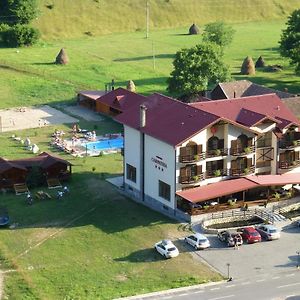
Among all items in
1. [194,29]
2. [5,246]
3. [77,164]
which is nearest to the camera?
[5,246]

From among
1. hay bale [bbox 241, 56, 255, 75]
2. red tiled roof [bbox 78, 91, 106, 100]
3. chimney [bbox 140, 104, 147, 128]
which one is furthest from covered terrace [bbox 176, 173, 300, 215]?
hay bale [bbox 241, 56, 255, 75]

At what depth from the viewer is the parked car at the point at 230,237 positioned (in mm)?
54875

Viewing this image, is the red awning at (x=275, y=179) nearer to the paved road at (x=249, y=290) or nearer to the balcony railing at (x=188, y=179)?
the balcony railing at (x=188, y=179)

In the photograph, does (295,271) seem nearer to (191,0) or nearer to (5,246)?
(5,246)

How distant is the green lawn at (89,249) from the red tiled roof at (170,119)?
6.70 metres

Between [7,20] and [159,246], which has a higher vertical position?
[7,20]

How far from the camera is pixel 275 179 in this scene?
63875 mm

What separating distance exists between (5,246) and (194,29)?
114m

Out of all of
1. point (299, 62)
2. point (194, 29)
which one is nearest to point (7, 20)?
point (194, 29)

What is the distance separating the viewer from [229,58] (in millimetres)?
136875

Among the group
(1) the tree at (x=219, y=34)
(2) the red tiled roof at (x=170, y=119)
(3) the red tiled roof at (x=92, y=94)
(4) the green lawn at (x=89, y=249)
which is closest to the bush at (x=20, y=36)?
(1) the tree at (x=219, y=34)

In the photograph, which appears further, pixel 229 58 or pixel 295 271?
pixel 229 58

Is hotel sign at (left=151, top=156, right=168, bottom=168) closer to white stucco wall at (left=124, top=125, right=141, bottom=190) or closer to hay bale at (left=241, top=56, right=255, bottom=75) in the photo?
white stucco wall at (left=124, top=125, right=141, bottom=190)

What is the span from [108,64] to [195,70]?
34.9 meters
